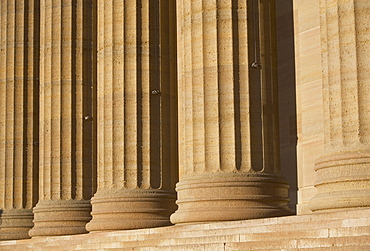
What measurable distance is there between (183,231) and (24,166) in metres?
27.9

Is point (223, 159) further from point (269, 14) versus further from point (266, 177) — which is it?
point (269, 14)

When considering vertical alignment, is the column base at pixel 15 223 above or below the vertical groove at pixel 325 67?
below

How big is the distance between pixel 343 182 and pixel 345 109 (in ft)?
9.16

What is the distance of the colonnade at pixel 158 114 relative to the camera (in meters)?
33.5

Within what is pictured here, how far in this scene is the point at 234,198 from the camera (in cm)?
3897

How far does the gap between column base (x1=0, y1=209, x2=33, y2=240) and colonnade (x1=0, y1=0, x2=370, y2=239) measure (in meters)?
0.10

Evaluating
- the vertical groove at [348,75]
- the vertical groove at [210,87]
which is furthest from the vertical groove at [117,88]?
the vertical groove at [348,75]

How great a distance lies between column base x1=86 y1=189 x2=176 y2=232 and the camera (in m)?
47.1

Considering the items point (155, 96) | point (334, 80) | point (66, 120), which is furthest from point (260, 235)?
point (66, 120)

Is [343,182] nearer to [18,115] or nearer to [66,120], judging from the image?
[66,120]

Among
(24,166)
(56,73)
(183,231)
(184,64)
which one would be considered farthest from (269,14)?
(24,166)

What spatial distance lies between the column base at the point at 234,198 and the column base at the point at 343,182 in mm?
5634

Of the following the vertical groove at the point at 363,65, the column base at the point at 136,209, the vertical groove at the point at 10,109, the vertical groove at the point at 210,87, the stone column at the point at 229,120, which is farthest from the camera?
the vertical groove at the point at 10,109

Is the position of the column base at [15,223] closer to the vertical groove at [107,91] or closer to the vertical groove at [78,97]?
the vertical groove at [78,97]
